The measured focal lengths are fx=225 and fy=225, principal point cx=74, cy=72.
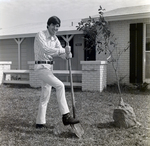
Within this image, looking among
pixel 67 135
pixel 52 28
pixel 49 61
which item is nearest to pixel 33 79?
pixel 49 61

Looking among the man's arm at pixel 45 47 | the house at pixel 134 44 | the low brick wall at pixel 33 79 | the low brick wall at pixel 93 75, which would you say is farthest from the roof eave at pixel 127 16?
the man's arm at pixel 45 47

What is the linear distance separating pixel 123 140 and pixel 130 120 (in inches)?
25.6

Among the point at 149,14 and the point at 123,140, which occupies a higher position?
the point at 149,14

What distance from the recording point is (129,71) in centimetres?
850

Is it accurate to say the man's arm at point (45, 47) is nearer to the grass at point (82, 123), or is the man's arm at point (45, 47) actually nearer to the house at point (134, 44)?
the grass at point (82, 123)

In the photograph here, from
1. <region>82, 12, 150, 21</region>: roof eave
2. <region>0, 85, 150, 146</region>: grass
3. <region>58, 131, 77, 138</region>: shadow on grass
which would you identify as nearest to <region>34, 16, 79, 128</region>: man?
<region>58, 131, 77, 138</region>: shadow on grass

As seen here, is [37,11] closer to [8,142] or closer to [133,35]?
[8,142]

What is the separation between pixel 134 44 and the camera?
8375 mm

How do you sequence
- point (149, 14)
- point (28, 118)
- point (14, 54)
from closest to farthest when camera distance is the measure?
point (28, 118), point (149, 14), point (14, 54)

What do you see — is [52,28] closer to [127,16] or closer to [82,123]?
[82,123]

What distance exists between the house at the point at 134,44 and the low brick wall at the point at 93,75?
3.74 ft

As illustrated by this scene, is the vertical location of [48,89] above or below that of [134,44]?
below

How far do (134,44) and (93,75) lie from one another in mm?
2042

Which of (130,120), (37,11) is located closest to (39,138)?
(130,120)
